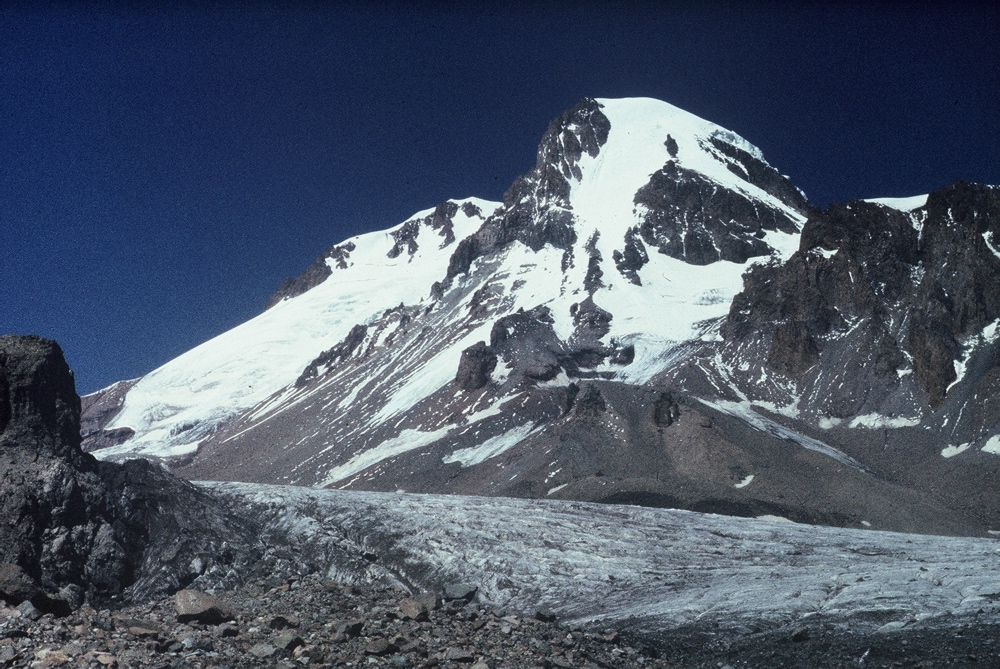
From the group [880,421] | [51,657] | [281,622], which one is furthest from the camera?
[880,421]

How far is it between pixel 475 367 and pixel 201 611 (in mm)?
157179

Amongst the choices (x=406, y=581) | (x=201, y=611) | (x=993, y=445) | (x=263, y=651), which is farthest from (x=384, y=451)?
(x=263, y=651)

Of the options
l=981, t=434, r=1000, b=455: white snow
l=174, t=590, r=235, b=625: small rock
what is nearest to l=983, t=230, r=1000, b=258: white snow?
l=981, t=434, r=1000, b=455: white snow

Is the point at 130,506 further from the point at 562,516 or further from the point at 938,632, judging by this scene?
the point at 938,632

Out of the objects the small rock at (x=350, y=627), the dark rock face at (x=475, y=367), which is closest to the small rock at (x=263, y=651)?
the small rock at (x=350, y=627)

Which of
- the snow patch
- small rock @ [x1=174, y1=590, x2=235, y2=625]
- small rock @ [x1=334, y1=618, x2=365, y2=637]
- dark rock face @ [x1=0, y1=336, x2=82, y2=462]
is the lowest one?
the snow patch

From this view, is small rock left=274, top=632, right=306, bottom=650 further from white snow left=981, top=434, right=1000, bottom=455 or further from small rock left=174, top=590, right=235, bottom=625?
white snow left=981, top=434, right=1000, bottom=455

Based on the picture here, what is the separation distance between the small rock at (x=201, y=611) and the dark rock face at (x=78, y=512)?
265 cm

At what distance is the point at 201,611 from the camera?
18.0 meters

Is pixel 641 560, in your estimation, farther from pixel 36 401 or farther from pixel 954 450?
pixel 954 450

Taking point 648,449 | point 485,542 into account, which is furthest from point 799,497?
point 485,542

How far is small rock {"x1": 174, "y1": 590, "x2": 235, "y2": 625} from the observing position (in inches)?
707

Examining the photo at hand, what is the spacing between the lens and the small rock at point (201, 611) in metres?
18.0

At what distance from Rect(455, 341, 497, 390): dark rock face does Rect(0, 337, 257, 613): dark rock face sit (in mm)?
146952
